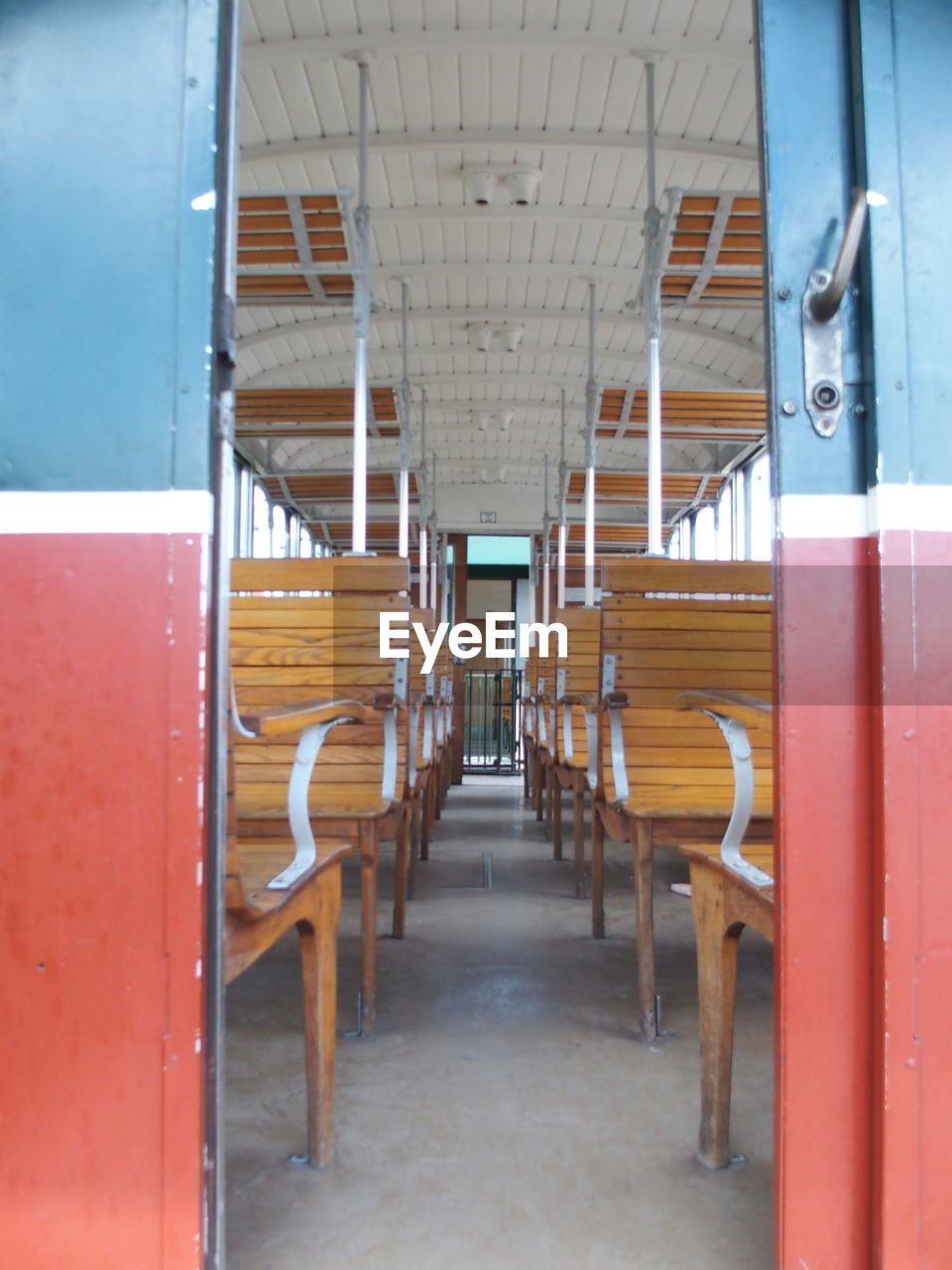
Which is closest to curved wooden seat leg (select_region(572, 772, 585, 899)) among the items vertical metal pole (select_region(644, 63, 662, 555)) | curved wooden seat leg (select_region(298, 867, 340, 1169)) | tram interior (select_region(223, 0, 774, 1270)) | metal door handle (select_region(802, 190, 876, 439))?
tram interior (select_region(223, 0, 774, 1270))

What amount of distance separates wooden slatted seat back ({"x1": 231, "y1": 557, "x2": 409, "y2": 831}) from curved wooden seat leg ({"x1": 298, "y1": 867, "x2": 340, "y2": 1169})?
3.34 ft

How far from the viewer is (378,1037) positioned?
2641 mm

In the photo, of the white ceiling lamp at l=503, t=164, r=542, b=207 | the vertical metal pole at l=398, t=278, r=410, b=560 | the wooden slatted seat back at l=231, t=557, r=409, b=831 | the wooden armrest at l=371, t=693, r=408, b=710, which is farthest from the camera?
the vertical metal pole at l=398, t=278, r=410, b=560

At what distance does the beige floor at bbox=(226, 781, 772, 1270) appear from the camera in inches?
64.6

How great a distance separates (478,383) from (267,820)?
6.23 metres

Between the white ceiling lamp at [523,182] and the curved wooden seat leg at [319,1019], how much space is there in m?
3.92

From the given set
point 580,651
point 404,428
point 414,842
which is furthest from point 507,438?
point 414,842

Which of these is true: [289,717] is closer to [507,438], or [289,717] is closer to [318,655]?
[318,655]

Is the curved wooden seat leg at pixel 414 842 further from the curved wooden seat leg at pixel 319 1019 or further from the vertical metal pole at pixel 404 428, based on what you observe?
the curved wooden seat leg at pixel 319 1019

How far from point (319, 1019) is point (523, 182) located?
415 cm

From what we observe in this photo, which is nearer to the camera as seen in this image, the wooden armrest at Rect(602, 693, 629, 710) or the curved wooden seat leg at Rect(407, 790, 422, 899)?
the wooden armrest at Rect(602, 693, 629, 710)

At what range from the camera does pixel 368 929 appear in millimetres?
2701

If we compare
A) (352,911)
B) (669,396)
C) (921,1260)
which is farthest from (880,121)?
(669,396)

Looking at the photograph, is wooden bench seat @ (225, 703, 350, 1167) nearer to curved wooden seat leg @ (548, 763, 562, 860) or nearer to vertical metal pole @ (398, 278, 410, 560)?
curved wooden seat leg @ (548, 763, 562, 860)
